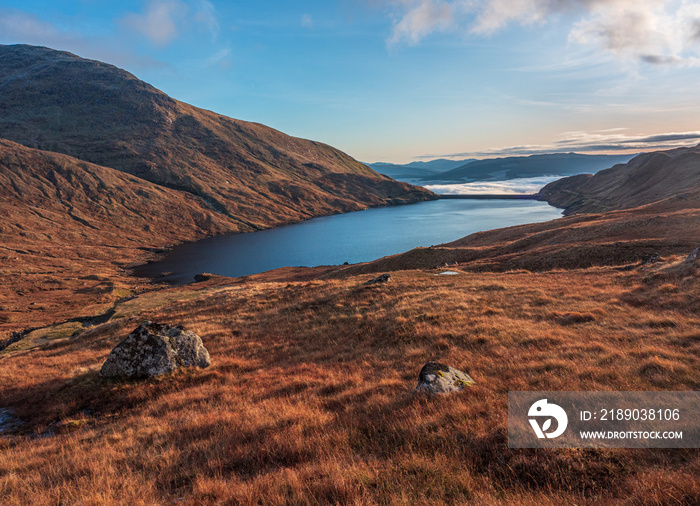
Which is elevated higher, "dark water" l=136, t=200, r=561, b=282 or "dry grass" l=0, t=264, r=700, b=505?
"dry grass" l=0, t=264, r=700, b=505

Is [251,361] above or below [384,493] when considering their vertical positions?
below

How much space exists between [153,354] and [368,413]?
1097 cm

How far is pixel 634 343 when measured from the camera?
11.0 m

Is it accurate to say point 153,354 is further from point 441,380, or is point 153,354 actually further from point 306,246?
point 306,246

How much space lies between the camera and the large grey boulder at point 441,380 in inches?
333

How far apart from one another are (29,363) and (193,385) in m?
17.1

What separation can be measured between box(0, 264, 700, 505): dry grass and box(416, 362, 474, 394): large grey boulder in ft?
1.46

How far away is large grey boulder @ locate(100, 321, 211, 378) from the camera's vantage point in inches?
529

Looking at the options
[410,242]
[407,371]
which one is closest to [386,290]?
[407,371]

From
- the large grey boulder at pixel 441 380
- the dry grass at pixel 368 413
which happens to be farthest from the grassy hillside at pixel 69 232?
the large grey boulder at pixel 441 380

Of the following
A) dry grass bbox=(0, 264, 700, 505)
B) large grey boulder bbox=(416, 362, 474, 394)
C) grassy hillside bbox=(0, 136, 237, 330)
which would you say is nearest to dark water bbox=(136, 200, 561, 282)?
grassy hillside bbox=(0, 136, 237, 330)

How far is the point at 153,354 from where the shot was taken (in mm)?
13859

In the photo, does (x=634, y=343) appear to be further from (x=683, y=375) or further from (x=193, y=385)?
(x=193, y=385)

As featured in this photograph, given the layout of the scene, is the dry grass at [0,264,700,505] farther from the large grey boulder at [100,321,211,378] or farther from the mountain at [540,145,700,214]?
the mountain at [540,145,700,214]
